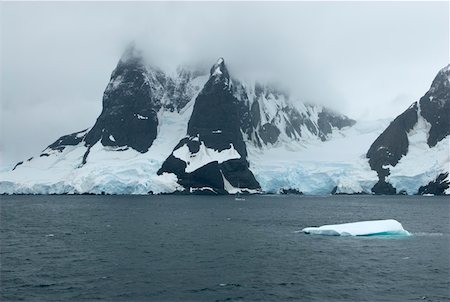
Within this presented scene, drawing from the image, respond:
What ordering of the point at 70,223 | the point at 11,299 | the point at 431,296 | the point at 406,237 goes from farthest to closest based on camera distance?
the point at 70,223, the point at 406,237, the point at 431,296, the point at 11,299

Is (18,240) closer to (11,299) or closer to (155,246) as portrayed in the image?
(155,246)

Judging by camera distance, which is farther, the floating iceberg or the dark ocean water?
the floating iceberg

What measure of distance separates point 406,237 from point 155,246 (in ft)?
143

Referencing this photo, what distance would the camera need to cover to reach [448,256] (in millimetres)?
73625

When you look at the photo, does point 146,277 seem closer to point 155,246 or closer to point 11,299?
point 11,299

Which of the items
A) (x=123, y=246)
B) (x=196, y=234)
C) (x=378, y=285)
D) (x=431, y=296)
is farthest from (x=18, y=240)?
(x=431, y=296)

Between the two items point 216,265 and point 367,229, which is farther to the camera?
point 367,229

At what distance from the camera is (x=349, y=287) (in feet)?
182

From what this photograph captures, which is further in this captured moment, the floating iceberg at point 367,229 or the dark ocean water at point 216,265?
the floating iceberg at point 367,229

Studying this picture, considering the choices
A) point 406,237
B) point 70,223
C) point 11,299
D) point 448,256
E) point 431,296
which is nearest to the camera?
point 11,299

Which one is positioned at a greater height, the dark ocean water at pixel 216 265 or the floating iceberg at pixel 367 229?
the floating iceberg at pixel 367 229

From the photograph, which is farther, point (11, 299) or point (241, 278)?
point (241, 278)

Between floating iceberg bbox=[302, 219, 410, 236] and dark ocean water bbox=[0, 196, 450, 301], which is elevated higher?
floating iceberg bbox=[302, 219, 410, 236]

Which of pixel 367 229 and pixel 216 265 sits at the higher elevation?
pixel 367 229
